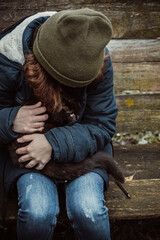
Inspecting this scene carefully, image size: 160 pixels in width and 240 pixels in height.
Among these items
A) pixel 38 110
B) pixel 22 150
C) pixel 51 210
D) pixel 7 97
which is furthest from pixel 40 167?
pixel 7 97

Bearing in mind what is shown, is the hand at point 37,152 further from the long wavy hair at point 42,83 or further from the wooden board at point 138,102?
the wooden board at point 138,102

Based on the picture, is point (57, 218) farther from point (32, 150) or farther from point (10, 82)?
point (10, 82)

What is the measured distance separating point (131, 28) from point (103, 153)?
1.51m

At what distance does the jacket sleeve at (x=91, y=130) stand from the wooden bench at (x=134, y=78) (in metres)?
0.50

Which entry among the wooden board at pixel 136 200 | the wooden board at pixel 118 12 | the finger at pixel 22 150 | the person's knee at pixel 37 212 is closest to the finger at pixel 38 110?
the finger at pixel 22 150

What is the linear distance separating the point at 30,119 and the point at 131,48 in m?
1.55

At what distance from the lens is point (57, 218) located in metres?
1.82

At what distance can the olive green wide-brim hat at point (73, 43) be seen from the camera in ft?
4.58

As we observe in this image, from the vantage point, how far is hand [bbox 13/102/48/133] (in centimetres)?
181

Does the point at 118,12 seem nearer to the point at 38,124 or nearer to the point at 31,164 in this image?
the point at 38,124

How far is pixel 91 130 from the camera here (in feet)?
6.12

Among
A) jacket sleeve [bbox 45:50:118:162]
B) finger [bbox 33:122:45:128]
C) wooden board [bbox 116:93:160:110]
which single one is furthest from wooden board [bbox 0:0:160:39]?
finger [bbox 33:122:45:128]

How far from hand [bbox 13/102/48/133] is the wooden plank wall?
3.78ft

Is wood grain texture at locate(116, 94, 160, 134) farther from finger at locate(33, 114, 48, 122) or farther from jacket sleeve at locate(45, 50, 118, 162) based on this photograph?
finger at locate(33, 114, 48, 122)
